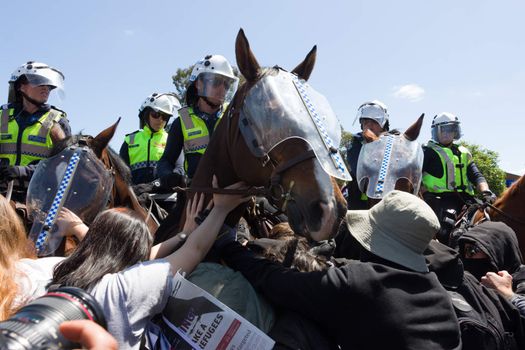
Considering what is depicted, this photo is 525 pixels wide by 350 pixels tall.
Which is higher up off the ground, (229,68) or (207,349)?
(229,68)

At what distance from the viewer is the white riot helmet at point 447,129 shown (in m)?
9.39

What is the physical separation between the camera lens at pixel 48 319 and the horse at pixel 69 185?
190cm

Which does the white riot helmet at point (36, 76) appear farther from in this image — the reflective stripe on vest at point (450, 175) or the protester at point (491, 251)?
the reflective stripe on vest at point (450, 175)

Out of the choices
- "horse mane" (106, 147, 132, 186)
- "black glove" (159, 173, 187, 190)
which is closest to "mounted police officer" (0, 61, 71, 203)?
"horse mane" (106, 147, 132, 186)

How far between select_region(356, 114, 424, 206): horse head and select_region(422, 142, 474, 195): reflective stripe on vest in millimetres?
3596

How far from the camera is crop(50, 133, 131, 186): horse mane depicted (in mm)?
3342

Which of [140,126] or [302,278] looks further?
[140,126]

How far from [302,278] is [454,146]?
304 inches

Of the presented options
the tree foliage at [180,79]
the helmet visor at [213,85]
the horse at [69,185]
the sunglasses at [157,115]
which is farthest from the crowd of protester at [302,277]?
the tree foliage at [180,79]

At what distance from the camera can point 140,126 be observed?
864cm

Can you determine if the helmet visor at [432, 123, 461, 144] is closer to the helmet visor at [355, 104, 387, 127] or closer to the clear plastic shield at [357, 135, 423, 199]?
the helmet visor at [355, 104, 387, 127]

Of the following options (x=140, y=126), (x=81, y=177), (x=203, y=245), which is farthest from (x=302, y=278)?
(x=140, y=126)

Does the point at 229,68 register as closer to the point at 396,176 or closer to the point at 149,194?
the point at 149,194

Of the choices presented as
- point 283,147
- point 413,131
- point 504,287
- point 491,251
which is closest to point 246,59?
point 283,147
